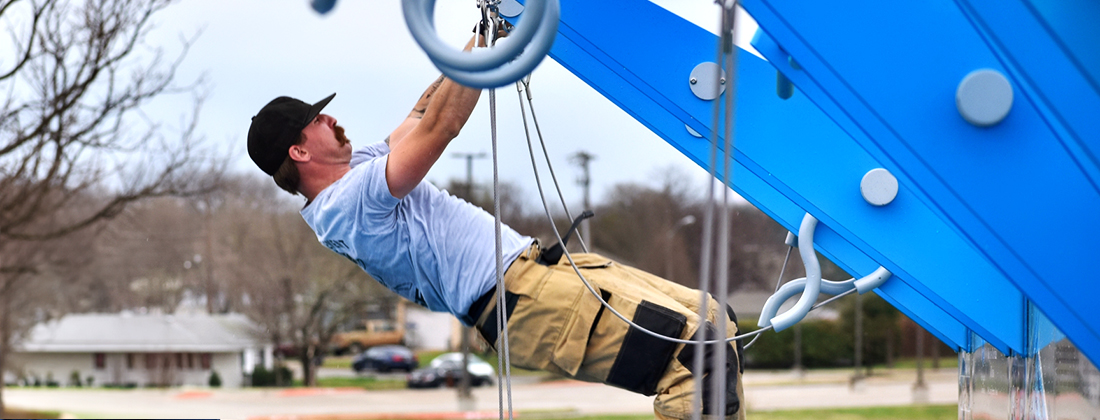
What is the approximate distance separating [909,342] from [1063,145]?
25.8m

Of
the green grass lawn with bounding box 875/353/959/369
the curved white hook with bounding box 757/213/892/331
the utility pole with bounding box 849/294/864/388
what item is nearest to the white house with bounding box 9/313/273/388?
the utility pole with bounding box 849/294/864/388

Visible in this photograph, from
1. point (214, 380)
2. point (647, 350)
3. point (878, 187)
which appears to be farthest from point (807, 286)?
point (214, 380)

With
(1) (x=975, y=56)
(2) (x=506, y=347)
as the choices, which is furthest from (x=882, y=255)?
(1) (x=975, y=56)

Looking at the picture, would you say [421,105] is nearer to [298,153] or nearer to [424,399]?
[298,153]

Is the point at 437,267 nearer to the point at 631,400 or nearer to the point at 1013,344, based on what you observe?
the point at 1013,344

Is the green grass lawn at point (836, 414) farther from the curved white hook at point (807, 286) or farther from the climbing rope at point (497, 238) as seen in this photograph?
the climbing rope at point (497, 238)

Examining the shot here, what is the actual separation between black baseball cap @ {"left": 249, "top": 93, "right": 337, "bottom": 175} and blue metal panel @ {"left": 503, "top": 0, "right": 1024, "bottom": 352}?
60 centimetres

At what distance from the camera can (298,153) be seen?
1.94m

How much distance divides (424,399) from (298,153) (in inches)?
746

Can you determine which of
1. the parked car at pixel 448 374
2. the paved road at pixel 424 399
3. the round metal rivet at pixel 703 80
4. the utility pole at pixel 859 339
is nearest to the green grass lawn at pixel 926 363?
the paved road at pixel 424 399

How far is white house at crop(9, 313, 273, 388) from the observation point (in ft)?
60.5

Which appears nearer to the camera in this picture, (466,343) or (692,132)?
(692,132)

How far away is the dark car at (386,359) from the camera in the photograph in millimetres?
22156

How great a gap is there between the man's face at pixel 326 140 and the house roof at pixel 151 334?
59.3 ft
